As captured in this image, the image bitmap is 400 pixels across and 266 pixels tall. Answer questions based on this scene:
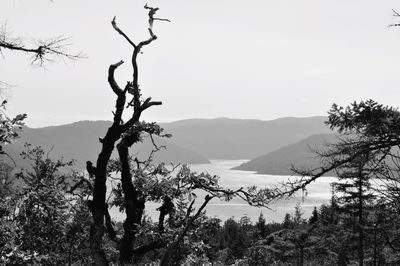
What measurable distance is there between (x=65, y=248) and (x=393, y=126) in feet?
36.2

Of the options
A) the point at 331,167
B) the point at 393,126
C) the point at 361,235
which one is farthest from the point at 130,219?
the point at 361,235

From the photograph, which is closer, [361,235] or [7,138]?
[7,138]

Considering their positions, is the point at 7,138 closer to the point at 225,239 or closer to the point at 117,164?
the point at 117,164

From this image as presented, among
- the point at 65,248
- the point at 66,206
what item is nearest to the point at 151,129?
the point at 66,206

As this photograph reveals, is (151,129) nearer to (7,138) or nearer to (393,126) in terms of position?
(7,138)

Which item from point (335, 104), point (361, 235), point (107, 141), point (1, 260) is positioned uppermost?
point (335, 104)

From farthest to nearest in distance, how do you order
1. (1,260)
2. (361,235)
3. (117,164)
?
(361,235) < (117,164) < (1,260)

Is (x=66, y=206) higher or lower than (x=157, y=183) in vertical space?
lower

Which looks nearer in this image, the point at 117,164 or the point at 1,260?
the point at 1,260

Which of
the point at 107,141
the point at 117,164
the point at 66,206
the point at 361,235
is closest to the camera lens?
the point at 107,141

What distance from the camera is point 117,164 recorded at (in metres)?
Answer: 9.84

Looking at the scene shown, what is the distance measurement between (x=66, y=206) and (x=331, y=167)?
25.3 ft

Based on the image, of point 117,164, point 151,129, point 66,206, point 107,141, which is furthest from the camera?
point 66,206

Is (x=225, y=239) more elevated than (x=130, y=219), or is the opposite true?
(x=130, y=219)
